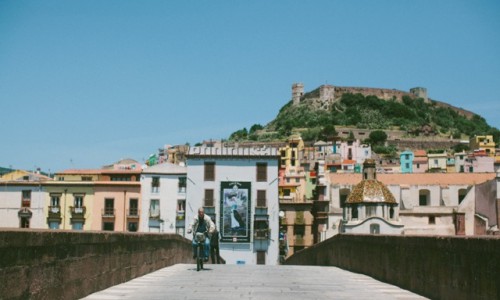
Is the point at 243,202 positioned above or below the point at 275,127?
below

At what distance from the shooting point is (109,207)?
6538 cm

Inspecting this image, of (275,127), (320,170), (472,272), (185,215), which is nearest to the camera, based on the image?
(472,272)

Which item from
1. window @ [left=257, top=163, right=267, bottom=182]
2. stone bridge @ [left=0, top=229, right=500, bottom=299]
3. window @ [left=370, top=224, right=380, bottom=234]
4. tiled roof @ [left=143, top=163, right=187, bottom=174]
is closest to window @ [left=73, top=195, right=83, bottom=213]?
tiled roof @ [left=143, top=163, right=187, bottom=174]

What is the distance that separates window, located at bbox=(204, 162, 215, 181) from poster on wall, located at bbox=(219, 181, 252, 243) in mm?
1237

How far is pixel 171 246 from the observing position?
20.8m

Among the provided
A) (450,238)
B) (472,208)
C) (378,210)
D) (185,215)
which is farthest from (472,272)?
(472,208)

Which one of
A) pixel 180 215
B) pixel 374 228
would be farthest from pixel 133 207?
pixel 374 228

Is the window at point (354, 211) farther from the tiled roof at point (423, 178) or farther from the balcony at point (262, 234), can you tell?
the tiled roof at point (423, 178)

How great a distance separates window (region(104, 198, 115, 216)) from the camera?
65062 mm

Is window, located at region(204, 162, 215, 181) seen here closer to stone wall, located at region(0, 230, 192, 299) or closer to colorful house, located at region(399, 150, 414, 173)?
stone wall, located at region(0, 230, 192, 299)

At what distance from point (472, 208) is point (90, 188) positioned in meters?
36.8

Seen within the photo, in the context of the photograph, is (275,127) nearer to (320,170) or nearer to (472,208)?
(320,170)

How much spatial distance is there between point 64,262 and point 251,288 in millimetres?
4183

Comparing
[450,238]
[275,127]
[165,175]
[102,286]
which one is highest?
[275,127]
